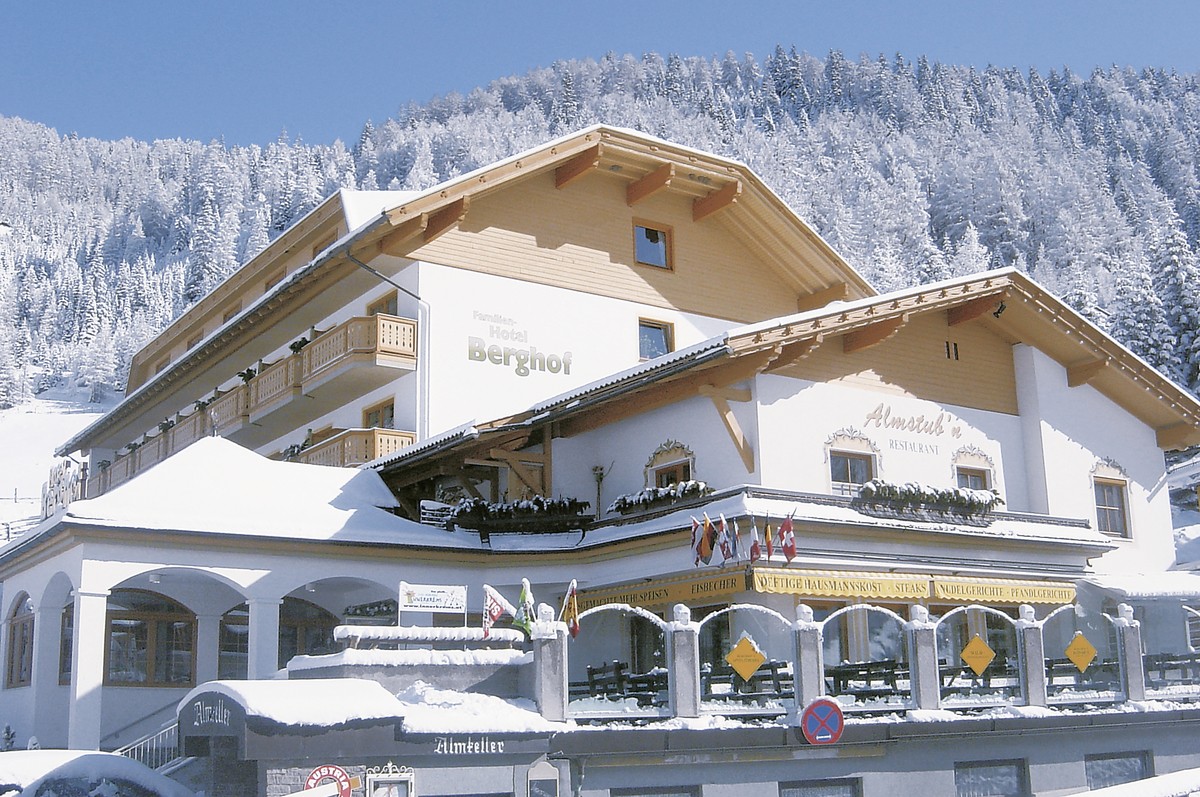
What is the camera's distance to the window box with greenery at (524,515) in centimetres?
2630

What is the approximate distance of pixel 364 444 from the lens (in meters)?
29.7

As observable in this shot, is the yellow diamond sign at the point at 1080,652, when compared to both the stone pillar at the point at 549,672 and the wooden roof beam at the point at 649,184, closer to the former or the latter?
the stone pillar at the point at 549,672

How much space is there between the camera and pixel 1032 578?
84.5 ft

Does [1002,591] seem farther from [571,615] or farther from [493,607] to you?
[493,607]

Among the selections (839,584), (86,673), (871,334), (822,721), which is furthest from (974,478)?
(86,673)

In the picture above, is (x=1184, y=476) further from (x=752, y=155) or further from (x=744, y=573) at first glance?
(x=752, y=155)

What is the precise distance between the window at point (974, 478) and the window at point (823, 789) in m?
8.98

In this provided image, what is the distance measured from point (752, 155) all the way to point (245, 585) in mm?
141664

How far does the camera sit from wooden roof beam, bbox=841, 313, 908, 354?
25469 millimetres

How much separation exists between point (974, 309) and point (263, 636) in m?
15.3

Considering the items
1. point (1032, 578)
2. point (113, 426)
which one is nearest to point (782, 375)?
point (1032, 578)

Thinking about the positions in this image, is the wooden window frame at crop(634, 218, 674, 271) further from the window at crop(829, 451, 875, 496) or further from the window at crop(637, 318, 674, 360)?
the window at crop(829, 451, 875, 496)

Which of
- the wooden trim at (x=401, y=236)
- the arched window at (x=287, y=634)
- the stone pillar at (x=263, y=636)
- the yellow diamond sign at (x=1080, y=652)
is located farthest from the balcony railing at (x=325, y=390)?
the yellow diamond sign at (x=1080, y=652)

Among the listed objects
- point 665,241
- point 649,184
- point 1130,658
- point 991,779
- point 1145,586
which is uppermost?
point 649,184
